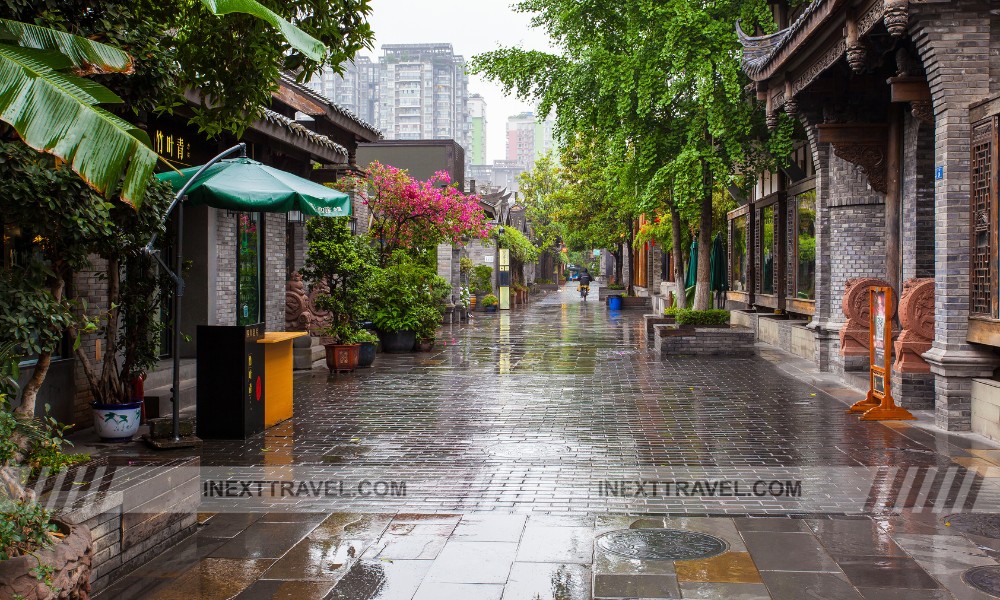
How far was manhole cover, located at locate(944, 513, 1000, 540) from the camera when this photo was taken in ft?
19.8

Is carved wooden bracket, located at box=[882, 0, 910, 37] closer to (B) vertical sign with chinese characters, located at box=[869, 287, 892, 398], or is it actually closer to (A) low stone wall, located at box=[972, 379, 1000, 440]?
(B) vertical sign with chinese characters, located at box=[869, 287, 892, 398]

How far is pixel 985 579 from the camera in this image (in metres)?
5.14

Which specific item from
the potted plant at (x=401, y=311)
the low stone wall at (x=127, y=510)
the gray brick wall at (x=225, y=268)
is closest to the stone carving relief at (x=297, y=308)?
the potted plant at (x=401, y=311)

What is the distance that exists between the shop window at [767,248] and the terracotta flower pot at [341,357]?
1052 cm

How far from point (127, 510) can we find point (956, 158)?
866cm

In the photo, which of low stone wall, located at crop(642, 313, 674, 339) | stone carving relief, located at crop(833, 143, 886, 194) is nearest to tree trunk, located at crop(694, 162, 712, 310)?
low stone wall, located at crop(642, 313, 674, 339)

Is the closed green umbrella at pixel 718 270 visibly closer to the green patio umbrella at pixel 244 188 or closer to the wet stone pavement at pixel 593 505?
the wet stone pavement at pixel 593 505

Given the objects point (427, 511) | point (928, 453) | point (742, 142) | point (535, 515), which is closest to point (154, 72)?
point (427, 511)

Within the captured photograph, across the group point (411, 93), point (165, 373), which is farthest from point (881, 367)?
point (411, 93)

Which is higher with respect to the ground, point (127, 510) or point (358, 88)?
point (358, 88)

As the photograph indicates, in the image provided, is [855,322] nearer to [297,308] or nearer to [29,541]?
[297,308]

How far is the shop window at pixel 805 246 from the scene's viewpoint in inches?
703

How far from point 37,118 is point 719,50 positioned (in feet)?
52.6

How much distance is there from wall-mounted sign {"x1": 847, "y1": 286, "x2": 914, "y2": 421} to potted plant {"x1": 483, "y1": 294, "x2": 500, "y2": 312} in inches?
1006
